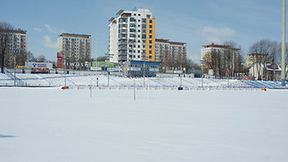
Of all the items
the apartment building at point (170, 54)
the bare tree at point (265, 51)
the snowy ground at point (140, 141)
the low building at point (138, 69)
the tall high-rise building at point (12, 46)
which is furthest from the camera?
the apartment building at point (170, 54)

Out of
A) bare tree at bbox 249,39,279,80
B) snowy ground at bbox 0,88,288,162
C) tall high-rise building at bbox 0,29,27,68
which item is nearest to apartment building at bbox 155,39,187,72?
bare tree at bbox 249,39,279,80

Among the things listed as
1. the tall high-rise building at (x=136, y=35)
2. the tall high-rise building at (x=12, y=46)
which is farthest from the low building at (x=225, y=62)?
the tall high-rise building at (x=12, y=46)

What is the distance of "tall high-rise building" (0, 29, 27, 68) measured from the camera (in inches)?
3002

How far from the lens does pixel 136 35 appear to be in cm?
11625

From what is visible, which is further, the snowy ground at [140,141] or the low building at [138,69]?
the low building at [138,69]

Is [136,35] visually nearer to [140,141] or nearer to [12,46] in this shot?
[12,46]

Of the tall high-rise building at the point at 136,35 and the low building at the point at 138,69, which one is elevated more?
the tall high-rise building at the point at 136,35

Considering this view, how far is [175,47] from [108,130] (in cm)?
15978

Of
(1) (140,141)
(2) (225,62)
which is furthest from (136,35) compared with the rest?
(1) (140,141)

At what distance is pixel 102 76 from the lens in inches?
2926

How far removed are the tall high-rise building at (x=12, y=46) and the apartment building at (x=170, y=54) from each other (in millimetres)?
48540

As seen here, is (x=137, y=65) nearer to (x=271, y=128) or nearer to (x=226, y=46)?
(x=226, y=46)

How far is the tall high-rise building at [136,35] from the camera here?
379 ft

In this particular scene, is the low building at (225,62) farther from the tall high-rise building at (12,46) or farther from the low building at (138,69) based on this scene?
the tall high-rise building at (12,46)
